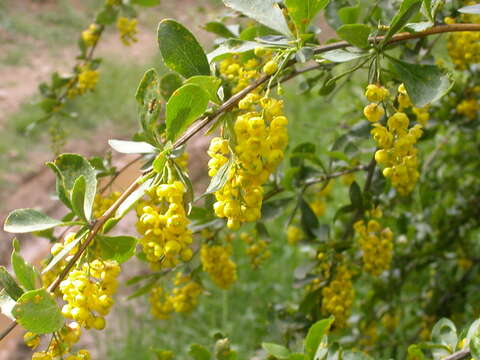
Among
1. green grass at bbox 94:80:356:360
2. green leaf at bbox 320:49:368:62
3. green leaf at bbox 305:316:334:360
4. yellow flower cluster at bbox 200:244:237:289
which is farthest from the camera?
green grass at bbox 94:80:356:360

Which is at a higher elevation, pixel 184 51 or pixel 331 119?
pixel 184 51

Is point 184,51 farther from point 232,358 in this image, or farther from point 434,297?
point 434,297

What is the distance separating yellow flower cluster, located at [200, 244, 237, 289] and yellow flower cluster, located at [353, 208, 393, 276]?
34 centimetres

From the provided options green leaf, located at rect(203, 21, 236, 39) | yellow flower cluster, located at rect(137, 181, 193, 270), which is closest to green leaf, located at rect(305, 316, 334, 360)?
yellow flower cluster, located at rect(137, 181, 193, 270)

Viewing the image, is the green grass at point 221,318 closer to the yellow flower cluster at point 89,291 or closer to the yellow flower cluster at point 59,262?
the yellow flower cluster at point 59,262

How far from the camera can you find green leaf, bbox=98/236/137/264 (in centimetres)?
91

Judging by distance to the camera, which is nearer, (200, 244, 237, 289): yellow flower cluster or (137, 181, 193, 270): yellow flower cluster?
(137, 181, 193, 270): yellow flower cluster

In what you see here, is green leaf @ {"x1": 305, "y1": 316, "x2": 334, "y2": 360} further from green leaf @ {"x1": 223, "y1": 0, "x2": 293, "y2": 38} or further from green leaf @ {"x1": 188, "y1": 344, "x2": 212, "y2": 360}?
green leaf @ {"x1": 223, "y1": 0, "x2": 293, "y2": 38}

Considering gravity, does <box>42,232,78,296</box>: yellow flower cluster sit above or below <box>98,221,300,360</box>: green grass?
above

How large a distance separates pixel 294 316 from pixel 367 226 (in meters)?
0.33

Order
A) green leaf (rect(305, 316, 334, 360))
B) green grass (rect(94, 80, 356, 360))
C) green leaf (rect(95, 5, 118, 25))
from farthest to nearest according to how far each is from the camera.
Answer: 1. green grass (rect(94, 80, 356, 360))
2. green leaf (rect(95, 5, 118, 25))
3. green leaf (rect(305, 316, 334, 360))

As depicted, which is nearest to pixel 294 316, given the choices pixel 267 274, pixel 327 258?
pixel 327 258

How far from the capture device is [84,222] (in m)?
0.92

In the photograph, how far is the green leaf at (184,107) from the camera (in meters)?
0.85
